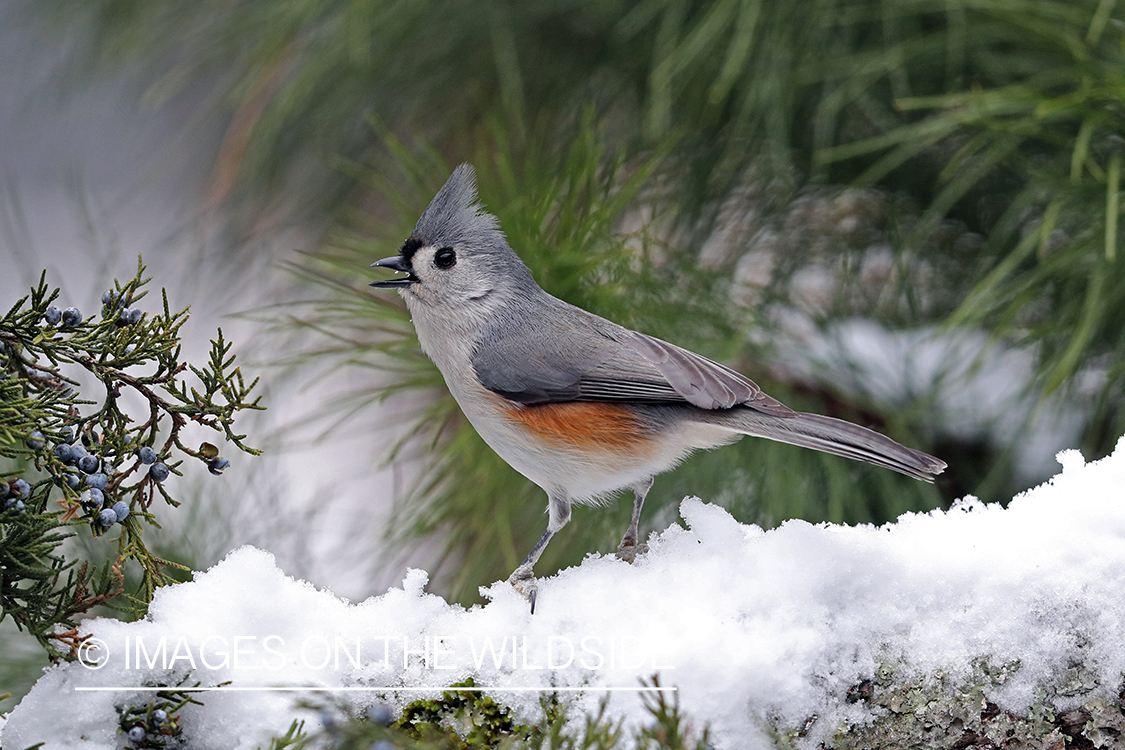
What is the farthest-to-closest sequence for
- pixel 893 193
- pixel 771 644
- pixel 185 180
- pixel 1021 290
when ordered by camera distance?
pixel 185 180 → pixel 893 193 → pixel 1021 290 → pixel 771 644

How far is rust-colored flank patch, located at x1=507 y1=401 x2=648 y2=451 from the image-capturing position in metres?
0.95

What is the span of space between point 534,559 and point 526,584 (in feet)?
0.16

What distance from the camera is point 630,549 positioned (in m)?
0.97

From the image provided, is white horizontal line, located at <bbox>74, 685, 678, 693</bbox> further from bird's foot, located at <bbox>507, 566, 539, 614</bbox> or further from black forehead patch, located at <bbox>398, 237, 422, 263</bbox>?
black forehead patch, located at <bbox>398, 237, 422, 263</bbox>

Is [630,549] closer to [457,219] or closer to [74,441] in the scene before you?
[457,219]

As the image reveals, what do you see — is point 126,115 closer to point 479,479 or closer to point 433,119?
point 433,119

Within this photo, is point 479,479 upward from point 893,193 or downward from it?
downward

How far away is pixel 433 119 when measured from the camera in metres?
1.68

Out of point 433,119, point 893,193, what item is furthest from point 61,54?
point 893,193

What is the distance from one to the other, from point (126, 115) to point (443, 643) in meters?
1.82

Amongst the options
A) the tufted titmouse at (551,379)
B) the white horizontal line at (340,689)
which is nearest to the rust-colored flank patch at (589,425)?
the tufted titmouse at (551,379)

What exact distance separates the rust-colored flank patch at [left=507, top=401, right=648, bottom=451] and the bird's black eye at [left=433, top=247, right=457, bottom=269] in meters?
0.17

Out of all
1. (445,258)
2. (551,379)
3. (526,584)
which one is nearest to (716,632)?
(526,584)

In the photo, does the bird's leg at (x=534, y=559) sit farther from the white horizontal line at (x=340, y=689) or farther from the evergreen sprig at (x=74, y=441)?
the evergreen sprig at (x=74, y=441)
